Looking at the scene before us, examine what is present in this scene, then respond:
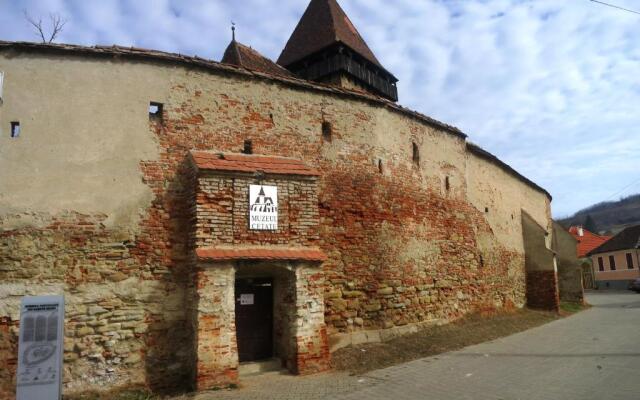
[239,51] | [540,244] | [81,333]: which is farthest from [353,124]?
[540,244]

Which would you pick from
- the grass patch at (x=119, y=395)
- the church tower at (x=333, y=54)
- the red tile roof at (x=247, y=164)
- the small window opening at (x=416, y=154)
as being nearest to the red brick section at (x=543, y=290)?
the small window opening at (x=416, y=154)

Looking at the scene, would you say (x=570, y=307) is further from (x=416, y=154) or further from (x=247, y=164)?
(x=247, y=164)

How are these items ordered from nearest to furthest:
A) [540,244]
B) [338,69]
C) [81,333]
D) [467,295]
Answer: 1. [81,333]
2. [467,295]
3. [338,69]
4. [540,244]

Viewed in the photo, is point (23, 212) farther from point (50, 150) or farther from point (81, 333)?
point (81, 333)

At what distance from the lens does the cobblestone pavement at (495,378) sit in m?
6.74

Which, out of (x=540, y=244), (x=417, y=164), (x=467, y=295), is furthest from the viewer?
(x=540, y=244)

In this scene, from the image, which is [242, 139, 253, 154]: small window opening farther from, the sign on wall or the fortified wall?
the sign on wall

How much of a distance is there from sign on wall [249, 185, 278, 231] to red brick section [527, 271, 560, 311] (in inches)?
538

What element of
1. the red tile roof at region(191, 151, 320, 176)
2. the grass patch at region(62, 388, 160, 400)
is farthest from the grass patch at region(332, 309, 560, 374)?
the red tile roof at region(191, 151, 320, 176)

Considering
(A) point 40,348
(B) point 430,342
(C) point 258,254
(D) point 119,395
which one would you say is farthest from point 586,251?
(A) point 40,348

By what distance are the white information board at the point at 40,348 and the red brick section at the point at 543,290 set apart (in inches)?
664

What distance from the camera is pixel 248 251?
811 cm

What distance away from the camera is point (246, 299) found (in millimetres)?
8992

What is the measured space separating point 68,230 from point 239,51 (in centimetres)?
878
